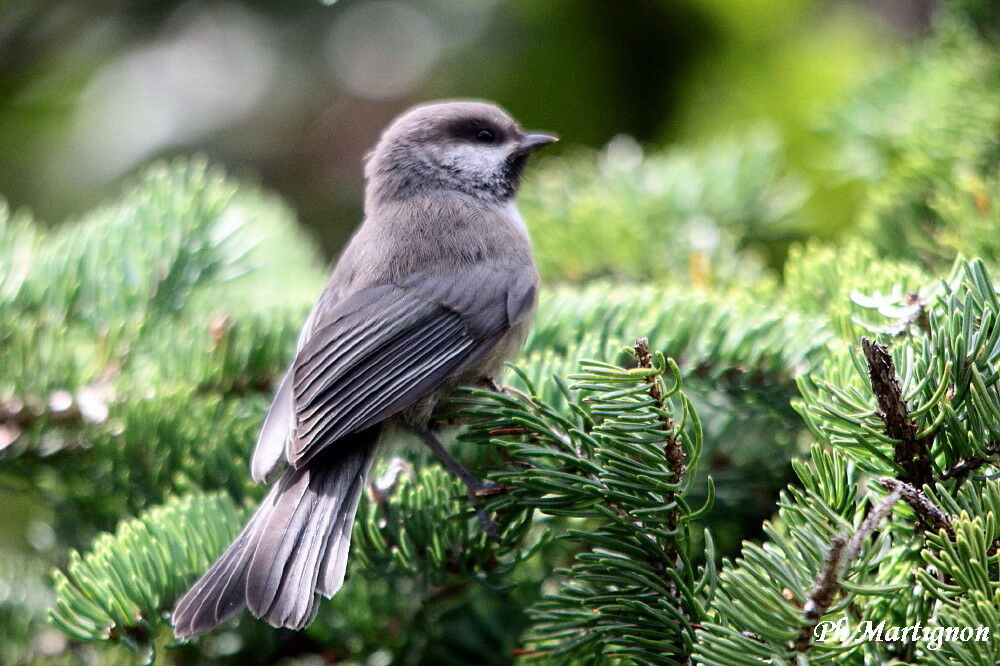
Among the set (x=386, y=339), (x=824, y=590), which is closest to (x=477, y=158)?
(x=386, y=339)

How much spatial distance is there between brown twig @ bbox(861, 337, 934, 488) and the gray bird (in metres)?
0.82

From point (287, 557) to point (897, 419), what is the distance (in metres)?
1.08

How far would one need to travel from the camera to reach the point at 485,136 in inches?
121

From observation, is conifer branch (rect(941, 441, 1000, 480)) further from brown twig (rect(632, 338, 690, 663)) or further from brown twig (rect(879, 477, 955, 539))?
brown twig (rect(632, 338, 690, 663))

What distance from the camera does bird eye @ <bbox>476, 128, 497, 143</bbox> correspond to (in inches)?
120

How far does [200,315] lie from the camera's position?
2.38m

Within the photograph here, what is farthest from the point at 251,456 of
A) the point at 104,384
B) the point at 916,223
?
the point at 916,223

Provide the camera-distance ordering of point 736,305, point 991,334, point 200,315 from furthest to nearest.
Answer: point 200,315, point 736,305, point 991,334

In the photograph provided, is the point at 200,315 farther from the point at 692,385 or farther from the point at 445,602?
the point at 692,385

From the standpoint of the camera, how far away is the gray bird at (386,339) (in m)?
1.66

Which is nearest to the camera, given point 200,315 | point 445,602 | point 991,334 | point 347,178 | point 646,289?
point 991,334

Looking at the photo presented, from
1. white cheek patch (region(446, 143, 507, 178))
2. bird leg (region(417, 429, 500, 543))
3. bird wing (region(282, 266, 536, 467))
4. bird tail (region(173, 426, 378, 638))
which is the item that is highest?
white cheek patch (region(446, 143, 507, 178))

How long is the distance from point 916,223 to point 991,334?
51.2 inches

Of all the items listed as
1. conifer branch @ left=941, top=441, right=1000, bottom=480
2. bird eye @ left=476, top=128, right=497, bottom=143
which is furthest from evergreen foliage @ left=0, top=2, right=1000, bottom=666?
bird eye @ left=476, top=128, right=497, bottom=143
